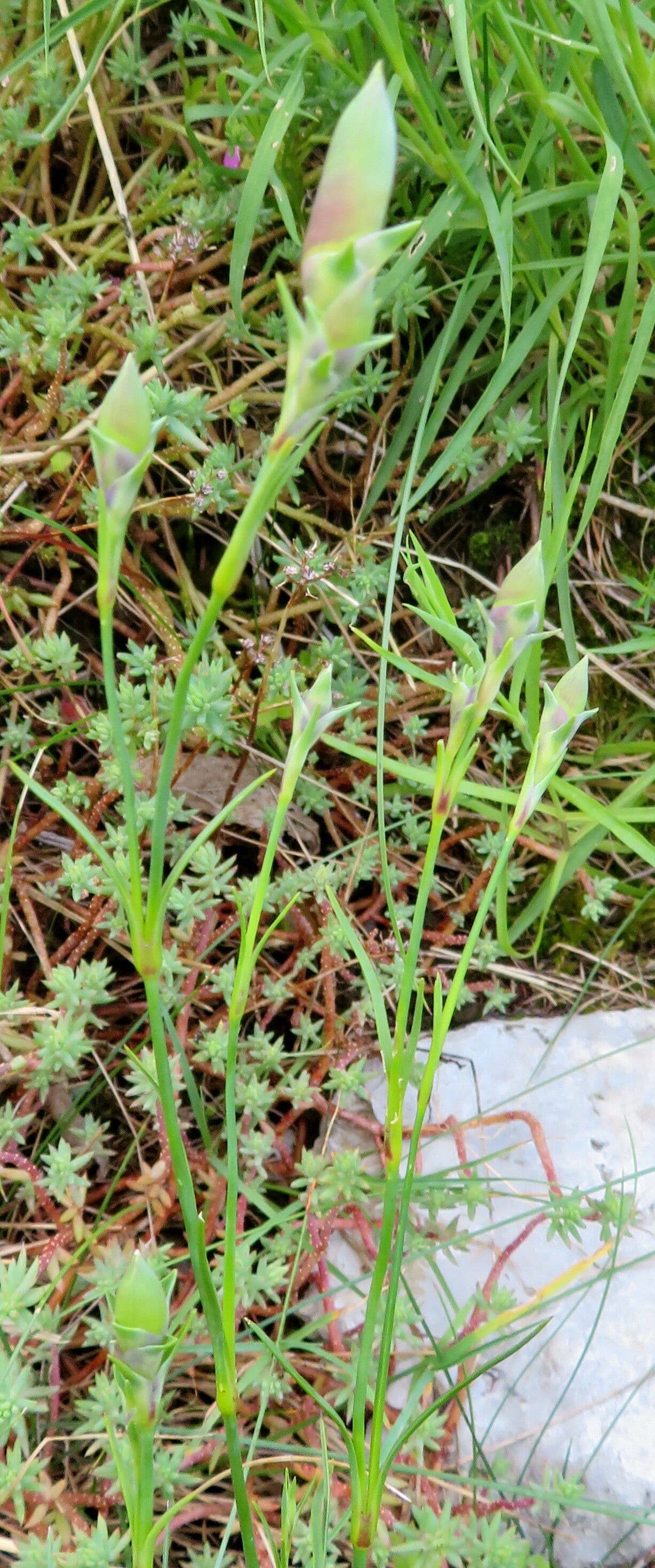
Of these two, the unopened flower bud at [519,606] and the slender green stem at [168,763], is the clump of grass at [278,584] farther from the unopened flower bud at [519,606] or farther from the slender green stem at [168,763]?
the slender green stem at [168,763]

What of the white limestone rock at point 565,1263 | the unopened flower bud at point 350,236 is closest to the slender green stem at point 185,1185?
the unopened flower bud at point 350,236

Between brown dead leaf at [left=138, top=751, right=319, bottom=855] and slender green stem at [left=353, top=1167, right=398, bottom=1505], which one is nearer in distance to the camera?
slender green stem at [left=353, top=1167, right=398, bottom=1505]

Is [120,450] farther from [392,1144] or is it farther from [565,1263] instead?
[565,1263]

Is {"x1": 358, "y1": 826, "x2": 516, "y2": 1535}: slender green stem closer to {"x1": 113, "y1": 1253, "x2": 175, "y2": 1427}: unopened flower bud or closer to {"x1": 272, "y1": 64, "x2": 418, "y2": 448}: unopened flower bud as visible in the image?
{"x1": 113, "y1": 1253, "x2": 175, "y2": 1427}: unopened flower bud

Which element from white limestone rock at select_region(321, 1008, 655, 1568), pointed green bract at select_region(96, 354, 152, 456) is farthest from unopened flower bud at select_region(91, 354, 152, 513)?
white limestone rock at select_region(321, 1008, 655, 1568)

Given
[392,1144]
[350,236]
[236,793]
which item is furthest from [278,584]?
[350,236]

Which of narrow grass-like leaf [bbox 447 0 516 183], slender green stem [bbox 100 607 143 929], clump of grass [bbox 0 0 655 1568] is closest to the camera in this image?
slender green stem [bbox 100 607 143 929]

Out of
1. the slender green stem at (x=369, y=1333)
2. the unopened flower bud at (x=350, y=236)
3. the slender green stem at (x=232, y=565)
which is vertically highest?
the unopened flower bud at (x=350, y=236)

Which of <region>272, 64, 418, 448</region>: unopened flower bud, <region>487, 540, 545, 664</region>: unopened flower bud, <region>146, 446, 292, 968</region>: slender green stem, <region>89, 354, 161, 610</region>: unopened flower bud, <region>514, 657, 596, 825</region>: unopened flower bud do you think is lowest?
<region>514, 657, 596, 825</region>: unopened flower bud
